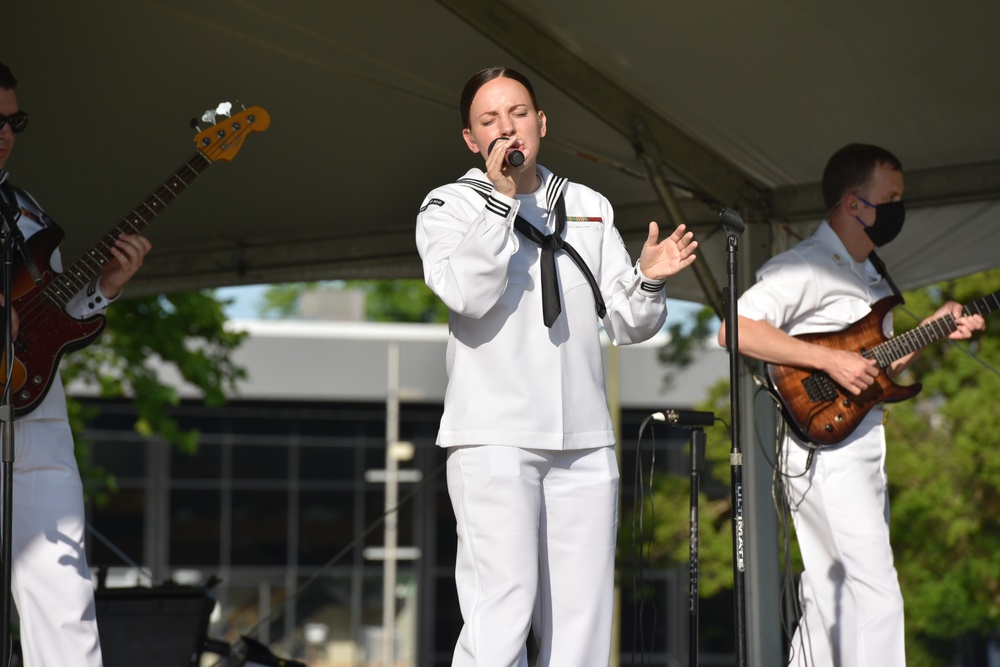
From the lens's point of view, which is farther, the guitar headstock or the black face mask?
the black face mask

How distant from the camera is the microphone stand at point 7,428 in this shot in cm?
329

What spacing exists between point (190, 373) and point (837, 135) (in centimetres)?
945

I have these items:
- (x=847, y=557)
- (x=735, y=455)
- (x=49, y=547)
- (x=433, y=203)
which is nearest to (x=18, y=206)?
(x=49, y=547)

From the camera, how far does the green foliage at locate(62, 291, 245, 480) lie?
13398 mm

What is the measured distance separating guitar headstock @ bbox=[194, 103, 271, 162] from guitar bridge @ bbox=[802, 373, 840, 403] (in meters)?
2.19

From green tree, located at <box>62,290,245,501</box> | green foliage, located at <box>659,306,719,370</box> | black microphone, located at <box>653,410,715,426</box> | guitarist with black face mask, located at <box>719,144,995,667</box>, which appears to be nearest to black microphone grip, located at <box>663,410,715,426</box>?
black microphone, located at <box>653,410,715,426</box>

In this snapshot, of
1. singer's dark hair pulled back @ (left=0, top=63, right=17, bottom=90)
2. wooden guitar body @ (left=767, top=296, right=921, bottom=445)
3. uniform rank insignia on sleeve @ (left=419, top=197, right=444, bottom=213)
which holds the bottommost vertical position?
wooden guitar body @ (left=767, top=296, right=921, bottom=445)

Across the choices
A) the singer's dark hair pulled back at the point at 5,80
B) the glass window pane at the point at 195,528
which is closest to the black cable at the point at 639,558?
the singer's dark hair pulled back at the point at 5,80

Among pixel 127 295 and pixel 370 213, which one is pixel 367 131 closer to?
pixel 370 213

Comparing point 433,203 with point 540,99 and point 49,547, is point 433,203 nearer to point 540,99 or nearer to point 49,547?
point 49,547

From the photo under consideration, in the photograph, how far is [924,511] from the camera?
53.0 ft

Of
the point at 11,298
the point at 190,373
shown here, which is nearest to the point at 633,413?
the point at 190,373

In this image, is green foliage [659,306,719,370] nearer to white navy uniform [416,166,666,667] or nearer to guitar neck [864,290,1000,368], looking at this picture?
guitar neck [864,290,1000,368]

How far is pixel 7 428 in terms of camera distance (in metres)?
3.34
